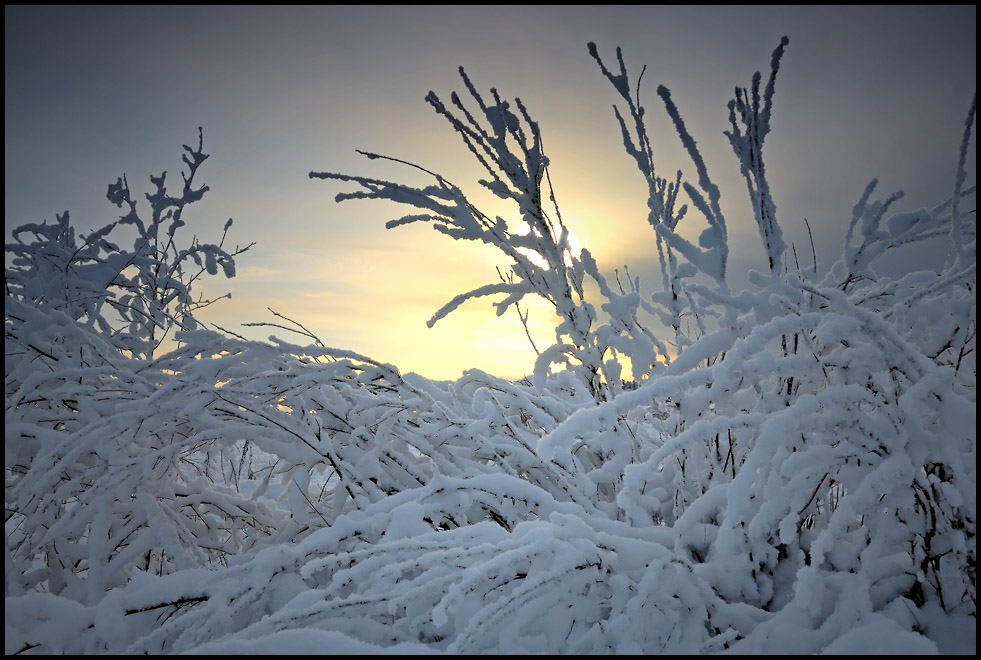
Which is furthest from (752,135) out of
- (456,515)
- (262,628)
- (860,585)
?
(262,628)

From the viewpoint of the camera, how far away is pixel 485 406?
203 centimetres

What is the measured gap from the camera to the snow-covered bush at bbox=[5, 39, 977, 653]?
101 centimetres

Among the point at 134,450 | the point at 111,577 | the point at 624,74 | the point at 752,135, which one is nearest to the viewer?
the point at 752,135

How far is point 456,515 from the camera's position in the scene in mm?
1714

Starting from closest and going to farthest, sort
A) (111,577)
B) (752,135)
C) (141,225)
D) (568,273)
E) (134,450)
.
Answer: (752,135) → (568,273) → (111,577) → (134,450) → (141,225)

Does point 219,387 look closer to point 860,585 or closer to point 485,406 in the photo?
point 485,406

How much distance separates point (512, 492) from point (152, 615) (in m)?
1.08

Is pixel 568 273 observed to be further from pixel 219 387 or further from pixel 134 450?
pixel 134 450

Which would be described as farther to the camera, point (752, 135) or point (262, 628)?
point (752, 135)

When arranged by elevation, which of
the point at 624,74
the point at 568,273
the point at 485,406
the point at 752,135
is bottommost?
the point at 485,406

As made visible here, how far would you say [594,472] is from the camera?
1.84 metres

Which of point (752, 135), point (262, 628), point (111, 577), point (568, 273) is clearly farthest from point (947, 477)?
point (111, 577)

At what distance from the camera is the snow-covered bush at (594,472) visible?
101cm

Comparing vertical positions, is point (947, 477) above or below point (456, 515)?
above
